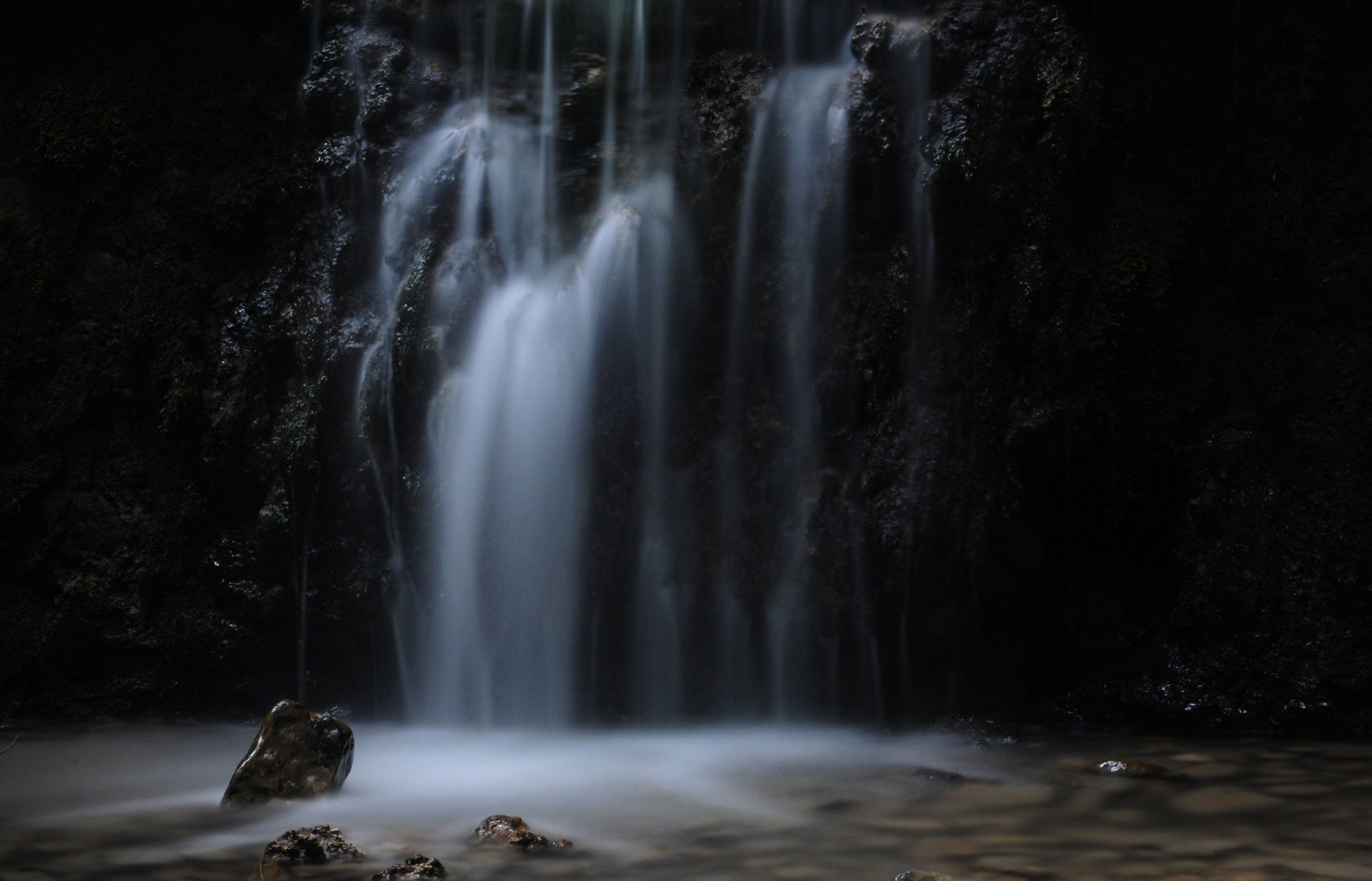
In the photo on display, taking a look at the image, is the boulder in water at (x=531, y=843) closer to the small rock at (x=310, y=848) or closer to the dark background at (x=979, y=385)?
the small rock at (x=310, y=848)

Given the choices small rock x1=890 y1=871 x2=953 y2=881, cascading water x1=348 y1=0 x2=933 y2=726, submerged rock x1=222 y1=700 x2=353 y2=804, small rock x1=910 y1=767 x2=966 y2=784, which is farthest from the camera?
cascading water x1=348 y1=0 x2=933 y2=726

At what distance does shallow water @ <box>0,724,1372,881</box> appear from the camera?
11.3ft

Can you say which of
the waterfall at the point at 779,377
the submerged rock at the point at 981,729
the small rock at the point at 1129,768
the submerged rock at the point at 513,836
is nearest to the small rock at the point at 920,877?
the submerged rock at the point at 513,836

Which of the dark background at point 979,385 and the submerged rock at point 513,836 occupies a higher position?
the dark background at point 979,385

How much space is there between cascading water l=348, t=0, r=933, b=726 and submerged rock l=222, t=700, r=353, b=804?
1.60 meters

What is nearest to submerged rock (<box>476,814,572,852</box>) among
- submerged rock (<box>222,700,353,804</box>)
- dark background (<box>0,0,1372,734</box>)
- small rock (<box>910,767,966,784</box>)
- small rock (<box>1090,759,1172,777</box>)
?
submerged rock (<box>222,700,353,804</box>)

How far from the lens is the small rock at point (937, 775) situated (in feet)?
15.0

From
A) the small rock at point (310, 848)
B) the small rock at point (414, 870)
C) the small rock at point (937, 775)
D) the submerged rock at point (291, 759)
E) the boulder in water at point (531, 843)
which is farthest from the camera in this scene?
the small rock at point (937, 775)

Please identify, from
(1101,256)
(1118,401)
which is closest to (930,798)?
(1118,401)

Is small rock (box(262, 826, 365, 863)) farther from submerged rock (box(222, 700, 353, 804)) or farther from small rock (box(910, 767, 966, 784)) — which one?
small rock (box(910, 767, 966, 784))

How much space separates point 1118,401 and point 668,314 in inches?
106

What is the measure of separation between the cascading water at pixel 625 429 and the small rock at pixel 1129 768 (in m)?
1.48

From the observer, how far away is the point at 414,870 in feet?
10.7

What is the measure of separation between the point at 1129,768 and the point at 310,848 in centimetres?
340
